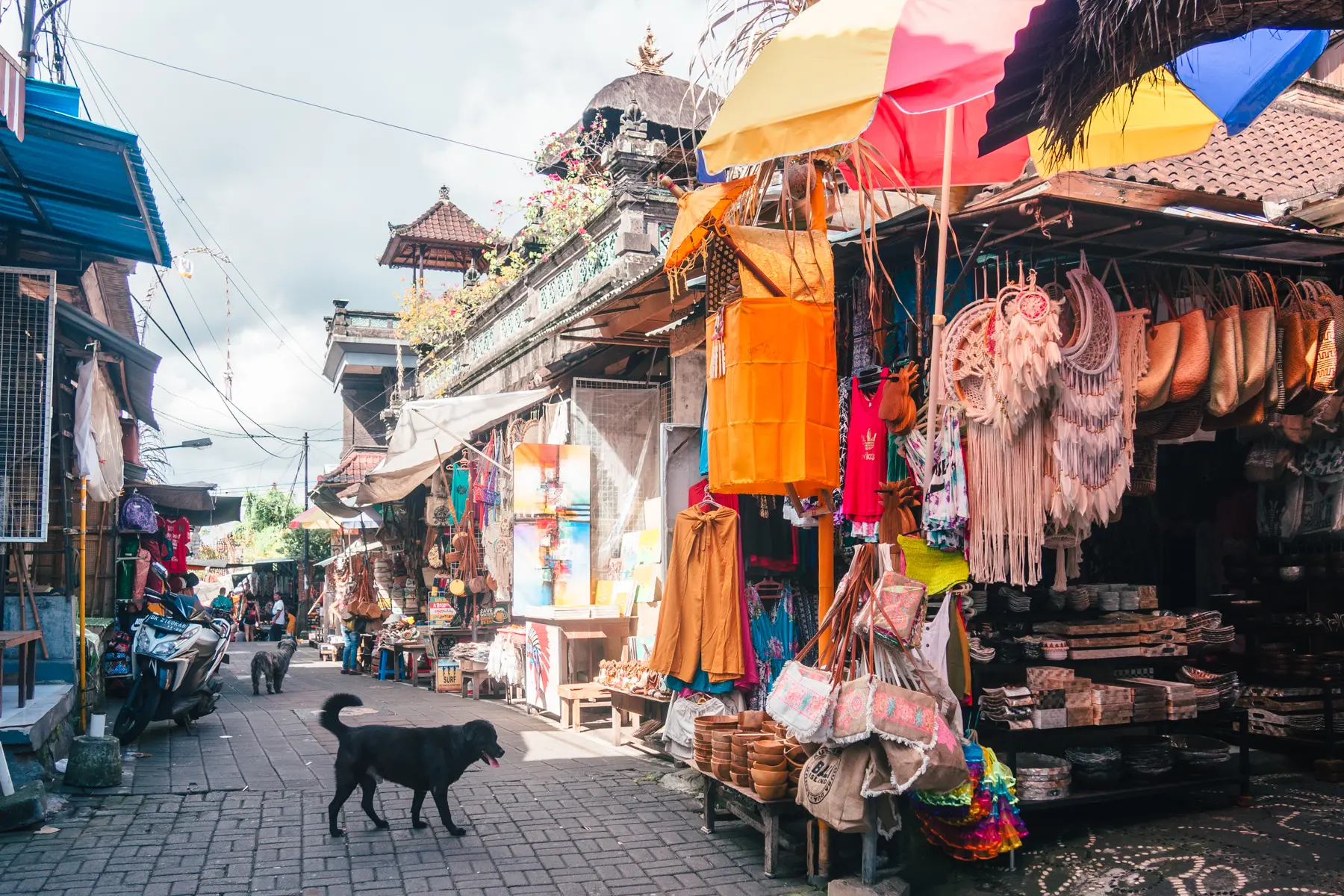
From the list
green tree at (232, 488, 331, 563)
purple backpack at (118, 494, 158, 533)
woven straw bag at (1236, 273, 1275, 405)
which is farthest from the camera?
green tree at (232, 488, 331, 563)

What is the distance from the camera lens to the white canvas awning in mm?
12312

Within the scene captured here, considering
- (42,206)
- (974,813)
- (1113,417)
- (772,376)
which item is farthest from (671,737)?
(42,206)

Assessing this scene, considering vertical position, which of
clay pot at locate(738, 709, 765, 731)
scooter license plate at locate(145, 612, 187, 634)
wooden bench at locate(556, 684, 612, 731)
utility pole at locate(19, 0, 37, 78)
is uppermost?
utility pole at locate(19, 0, 37, 78)

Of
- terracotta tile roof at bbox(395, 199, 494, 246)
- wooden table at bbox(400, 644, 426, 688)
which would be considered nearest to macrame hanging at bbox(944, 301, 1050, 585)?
wooden table at bbox(400, 644, 426, 688)

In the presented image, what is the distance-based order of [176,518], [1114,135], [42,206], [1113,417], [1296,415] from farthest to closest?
[176,518] → [42,206] → [1296,415] → [1114,135] → [1113,417]

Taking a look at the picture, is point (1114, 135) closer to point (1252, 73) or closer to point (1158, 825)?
point (1252, 73)

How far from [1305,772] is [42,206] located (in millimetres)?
10576

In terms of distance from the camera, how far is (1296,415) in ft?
19.5

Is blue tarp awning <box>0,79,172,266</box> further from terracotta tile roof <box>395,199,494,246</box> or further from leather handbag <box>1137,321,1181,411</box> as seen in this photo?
terracotta tile roof <box>395,199,494,246</box>

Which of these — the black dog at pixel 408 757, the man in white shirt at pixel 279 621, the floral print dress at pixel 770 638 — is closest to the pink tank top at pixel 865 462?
the floral print dress at pixel 770 638

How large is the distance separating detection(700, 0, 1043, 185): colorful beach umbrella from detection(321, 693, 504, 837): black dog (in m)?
4.05

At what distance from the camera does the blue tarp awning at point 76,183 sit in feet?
20.7

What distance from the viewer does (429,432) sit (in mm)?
13062

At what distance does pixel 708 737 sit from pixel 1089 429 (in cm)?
297
